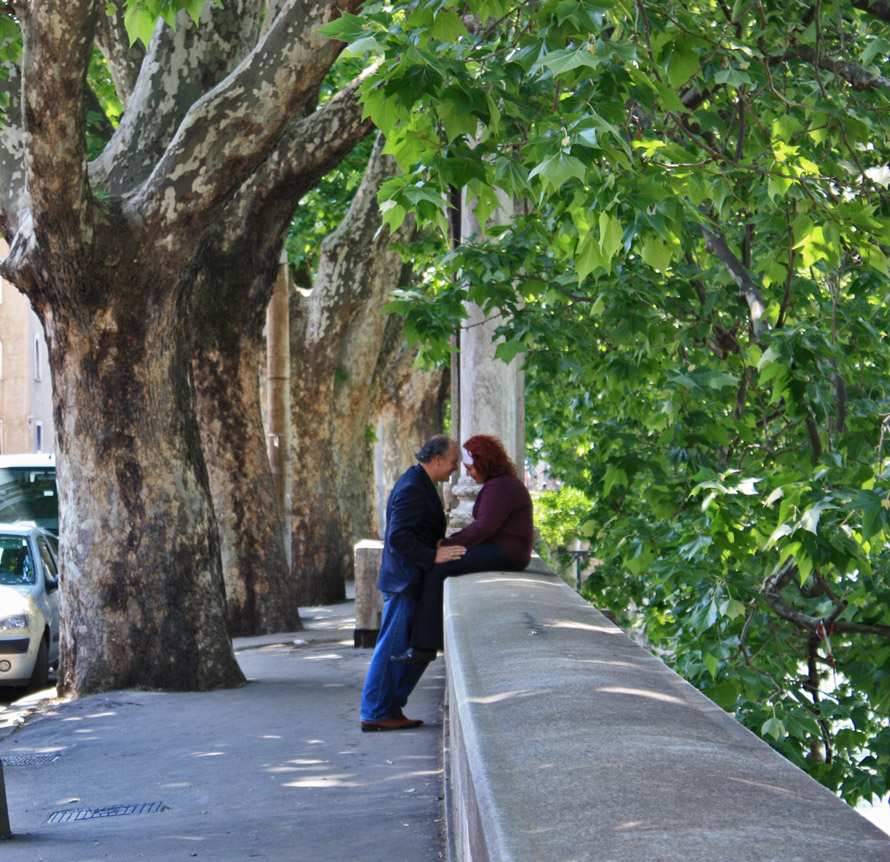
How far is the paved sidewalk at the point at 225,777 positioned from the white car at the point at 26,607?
1.54 m

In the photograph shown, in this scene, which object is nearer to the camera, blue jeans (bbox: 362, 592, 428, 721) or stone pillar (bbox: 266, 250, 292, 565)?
blue jeans (bbox: 362, 592, 428, 721)

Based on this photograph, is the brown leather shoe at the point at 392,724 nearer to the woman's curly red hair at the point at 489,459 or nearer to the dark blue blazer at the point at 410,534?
the dark blue blazer at the point at 410,534

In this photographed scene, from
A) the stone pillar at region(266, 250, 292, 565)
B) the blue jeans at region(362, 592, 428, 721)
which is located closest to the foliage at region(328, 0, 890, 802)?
the blue jeans at region(362, 592, 428, 721)

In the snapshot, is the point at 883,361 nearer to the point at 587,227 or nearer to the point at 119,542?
the point at 587,227

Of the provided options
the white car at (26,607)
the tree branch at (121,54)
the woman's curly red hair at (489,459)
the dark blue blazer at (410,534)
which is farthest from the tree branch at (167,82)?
the woman's curly red hair at (489,459)

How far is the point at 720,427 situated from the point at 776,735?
1805mm

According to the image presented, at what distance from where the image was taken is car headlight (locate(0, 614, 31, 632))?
11.7m

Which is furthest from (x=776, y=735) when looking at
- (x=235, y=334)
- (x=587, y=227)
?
(x=235, y=334)

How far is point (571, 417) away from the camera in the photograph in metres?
15.9

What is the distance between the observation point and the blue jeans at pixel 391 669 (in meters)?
7.27

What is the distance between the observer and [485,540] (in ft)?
23.1

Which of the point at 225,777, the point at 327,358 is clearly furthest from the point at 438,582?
the point at 327,358

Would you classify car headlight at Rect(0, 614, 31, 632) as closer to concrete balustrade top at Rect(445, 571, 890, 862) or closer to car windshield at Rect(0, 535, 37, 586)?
car windshield at Rect(0, 535, 37, 586)

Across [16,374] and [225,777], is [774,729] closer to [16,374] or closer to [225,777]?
[225,777]
